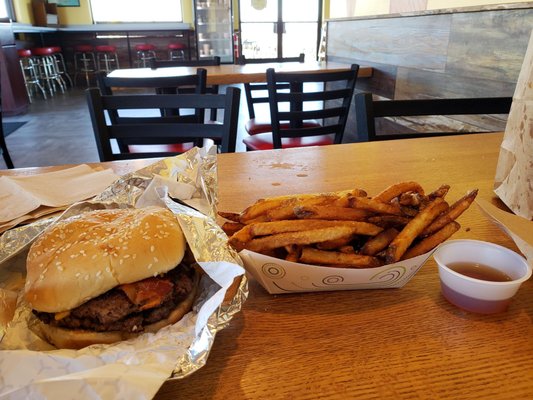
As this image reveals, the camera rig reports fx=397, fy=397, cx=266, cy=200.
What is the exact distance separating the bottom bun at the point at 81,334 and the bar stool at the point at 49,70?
9.77 m

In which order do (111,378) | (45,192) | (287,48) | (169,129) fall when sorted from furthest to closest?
(287,48) → (169,129) → (45,192) → (111,378)

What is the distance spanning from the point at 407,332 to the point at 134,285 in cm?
45

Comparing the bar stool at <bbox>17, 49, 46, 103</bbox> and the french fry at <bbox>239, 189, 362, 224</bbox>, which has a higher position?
the french fry at <bbox>239, 189, 362, 224</bbox>

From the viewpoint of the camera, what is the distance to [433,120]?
270 centimetres

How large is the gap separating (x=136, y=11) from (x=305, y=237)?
12.0m

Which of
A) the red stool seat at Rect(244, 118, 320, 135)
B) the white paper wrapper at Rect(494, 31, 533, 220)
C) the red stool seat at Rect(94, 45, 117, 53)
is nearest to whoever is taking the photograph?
the white paper wrapper at Rect(494, 31, 533, 220)

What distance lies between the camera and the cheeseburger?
63cm

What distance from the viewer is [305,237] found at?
62cm

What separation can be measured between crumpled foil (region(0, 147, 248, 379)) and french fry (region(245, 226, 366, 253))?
0.07 metres

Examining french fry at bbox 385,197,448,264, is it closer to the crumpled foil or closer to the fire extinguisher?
the crumpled foil

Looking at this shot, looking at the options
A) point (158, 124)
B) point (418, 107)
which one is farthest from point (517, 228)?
point (158, 124)

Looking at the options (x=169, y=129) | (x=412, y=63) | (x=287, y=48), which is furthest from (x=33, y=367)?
(x=287, y=48)

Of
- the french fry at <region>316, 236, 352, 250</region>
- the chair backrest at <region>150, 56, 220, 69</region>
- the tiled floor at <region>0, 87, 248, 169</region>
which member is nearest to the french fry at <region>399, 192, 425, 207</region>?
the french fry at <region>316, 236, 352, 250</region>

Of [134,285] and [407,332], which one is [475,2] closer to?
[407,332]
